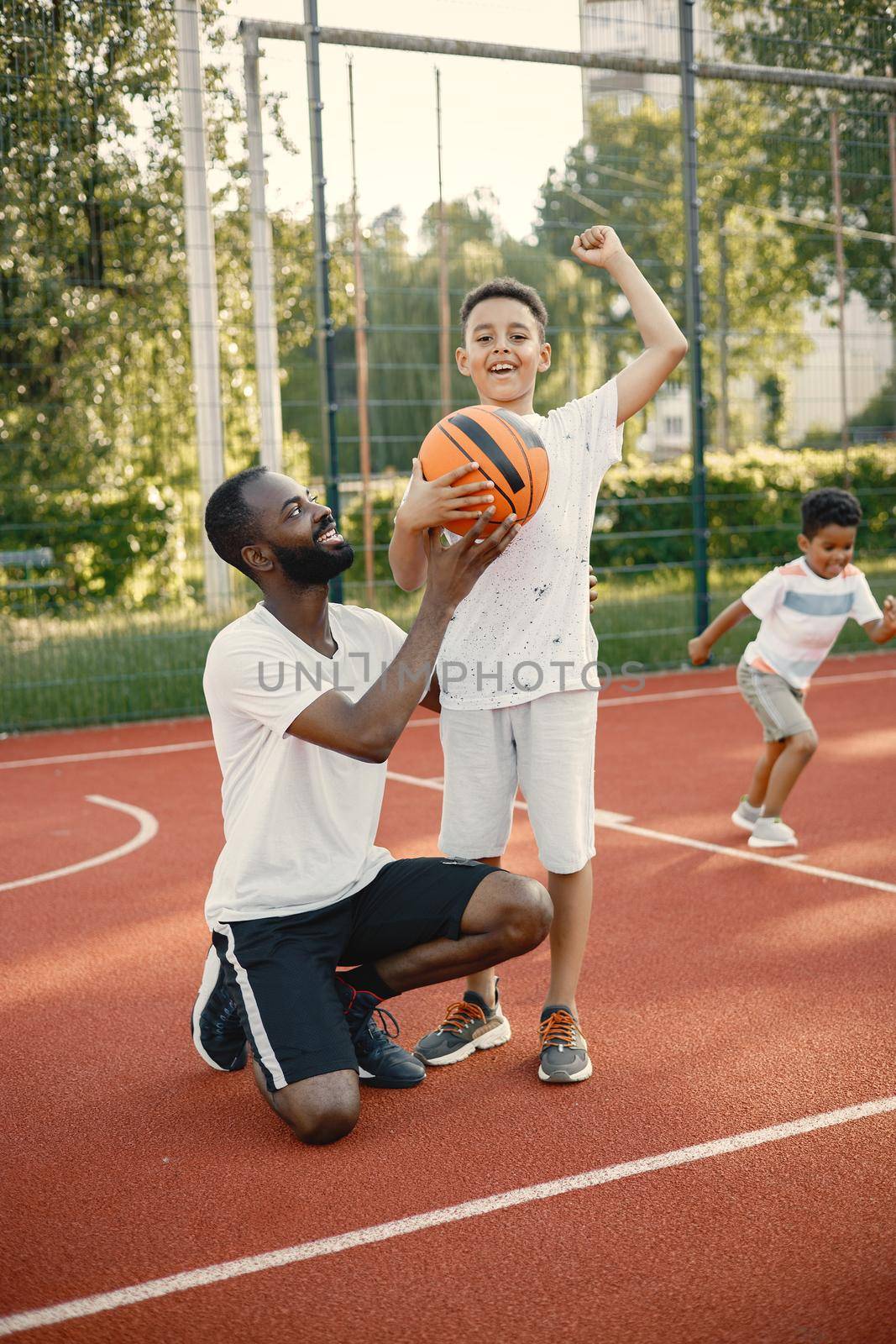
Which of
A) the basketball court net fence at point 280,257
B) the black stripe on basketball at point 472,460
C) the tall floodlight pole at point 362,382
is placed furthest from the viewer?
the tall floodlight pole at point 362,382

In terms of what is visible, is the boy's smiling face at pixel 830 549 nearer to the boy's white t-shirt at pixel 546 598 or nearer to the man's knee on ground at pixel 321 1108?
the boy's white t-shirt at pixel 546 598

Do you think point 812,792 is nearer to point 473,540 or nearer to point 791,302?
point 473,540

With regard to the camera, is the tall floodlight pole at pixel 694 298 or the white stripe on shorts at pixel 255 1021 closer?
the white stripe on shorts at pixel 255 1021

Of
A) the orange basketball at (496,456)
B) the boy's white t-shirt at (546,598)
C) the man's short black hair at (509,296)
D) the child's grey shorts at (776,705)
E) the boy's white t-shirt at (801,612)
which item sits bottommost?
the child's grey shorts at (776,705)

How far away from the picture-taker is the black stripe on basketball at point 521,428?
10.1ft

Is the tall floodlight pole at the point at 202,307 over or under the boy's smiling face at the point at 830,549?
over

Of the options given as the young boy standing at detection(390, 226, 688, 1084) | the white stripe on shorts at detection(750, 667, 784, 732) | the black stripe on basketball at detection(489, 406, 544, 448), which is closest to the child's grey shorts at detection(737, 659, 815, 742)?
the white stripe on shorts at detection(750, 667, 784, 732)

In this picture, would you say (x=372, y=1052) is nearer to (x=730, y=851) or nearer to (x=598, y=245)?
(x=598, y=245)

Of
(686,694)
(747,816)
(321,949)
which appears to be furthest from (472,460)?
(686,694)

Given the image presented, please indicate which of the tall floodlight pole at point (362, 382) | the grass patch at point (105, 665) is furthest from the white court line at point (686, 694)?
the grass patch at point (105, 665)

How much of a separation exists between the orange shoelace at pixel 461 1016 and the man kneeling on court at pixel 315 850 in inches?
6.8

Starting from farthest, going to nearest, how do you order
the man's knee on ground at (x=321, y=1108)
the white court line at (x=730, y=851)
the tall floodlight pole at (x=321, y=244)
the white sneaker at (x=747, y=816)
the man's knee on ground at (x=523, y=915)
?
the tall floodlight pole at (x=321, y=244) → the white sneaker at (x=747, y=816) → the white court line at (x=730, y=851) → the man's knee on ground at (x=523, y=915) → the man's knee on ground at (x=321, y=1108)

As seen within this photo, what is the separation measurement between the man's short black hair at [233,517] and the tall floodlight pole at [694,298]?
6.86 m

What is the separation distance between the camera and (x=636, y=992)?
148 inches
